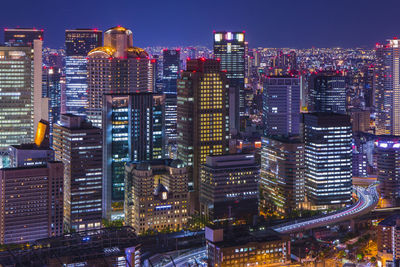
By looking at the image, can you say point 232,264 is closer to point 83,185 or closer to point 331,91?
point 83,185

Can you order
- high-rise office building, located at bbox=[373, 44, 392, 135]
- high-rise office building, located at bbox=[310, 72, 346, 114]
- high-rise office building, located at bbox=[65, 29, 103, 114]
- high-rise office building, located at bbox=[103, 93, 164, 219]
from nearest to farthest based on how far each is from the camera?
high-rise office building, located at bbox=[103, 93, 164, 219] < high-rise office building, located at bbox=[65, 29, 103, 114] < high-rise office building, located at bbox=[310, 72, 346, 114] < high-rise office building, located at bbox=[373, 44, 392, 135]

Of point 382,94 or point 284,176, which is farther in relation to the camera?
point 382,94

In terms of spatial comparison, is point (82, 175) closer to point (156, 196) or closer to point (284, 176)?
point (156, 196)

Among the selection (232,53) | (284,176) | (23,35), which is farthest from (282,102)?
(23,35)

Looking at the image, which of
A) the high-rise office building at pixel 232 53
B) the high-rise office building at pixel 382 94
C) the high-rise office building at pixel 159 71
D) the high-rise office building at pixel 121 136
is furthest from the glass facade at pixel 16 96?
the high-rise office building at pixel 382 94

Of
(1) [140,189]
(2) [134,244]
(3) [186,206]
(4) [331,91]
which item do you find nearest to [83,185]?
(1) [140,189]

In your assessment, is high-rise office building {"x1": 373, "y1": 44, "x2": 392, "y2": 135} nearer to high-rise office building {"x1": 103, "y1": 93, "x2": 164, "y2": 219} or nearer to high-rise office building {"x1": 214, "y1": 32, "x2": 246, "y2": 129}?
high-rise office building {"x1": 214, "y1": 32, "x2": 246, "y2": 129}

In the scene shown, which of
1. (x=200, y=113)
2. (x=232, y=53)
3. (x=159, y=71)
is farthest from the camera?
(x=159, y=71)

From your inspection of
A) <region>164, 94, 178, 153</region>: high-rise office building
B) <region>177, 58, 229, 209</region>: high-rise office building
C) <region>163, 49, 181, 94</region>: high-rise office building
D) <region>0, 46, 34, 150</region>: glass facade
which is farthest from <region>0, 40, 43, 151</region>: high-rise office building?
<region>163, 49, 181, 94</region>: high-rise office building
